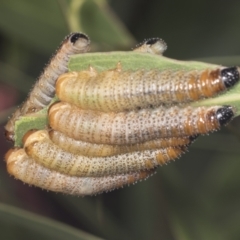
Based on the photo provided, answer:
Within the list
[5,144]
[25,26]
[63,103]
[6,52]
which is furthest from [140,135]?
[6,52]

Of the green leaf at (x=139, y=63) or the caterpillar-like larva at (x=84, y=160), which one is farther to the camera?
the caterpillar-like larva at (x=84, y=160)

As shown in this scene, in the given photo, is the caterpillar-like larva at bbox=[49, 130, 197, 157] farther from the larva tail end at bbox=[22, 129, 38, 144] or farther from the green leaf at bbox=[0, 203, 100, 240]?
the green leaf at bbox=[0, 203, 100, 240]

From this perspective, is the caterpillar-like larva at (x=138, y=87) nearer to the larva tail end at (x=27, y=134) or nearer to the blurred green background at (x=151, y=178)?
the larva tail end at (x=27, y=134)

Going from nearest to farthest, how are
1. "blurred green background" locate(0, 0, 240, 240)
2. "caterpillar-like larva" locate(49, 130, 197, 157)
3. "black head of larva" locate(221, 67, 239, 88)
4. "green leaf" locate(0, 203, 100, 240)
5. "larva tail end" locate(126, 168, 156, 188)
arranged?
"black head of larva" locate(221, 67, 239, 88) < "caterpillar-like larva" locate(49, 130, 197, 157) < "larva tail end" locate(126, 168, 156, 188) < "green leaf" locate(0, 203, 100, 240) < "blurred green background" locate(0, 0, 240, 240)

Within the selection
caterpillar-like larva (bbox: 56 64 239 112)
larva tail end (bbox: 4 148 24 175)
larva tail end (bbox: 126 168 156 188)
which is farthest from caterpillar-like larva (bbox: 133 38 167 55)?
larva tail end (bbox: 4 148 24 175)

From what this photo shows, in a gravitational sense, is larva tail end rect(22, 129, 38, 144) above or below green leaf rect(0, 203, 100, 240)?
above

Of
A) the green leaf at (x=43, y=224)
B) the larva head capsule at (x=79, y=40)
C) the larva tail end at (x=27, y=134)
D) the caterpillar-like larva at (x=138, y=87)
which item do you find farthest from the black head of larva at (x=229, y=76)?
the green leaf at (x=43, y=224)

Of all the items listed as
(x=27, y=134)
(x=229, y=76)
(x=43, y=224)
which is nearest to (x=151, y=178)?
(x=43, y=224)
